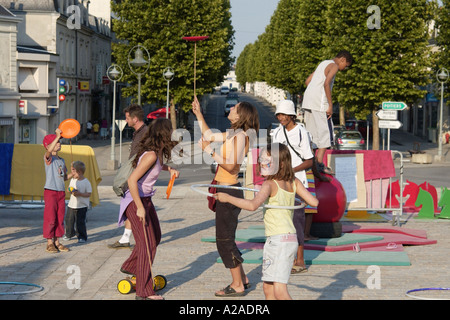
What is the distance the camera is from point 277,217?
23.8ft

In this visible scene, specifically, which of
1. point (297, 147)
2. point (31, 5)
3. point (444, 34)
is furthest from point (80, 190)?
point (31, 5)

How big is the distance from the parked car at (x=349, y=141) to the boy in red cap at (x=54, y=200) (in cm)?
3364

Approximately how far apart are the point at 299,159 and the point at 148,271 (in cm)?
273

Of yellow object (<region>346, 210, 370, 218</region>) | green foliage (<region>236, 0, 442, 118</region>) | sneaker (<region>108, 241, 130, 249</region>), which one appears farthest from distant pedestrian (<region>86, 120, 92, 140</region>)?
sneaker (<region>108, 241, 130, 249</region>)

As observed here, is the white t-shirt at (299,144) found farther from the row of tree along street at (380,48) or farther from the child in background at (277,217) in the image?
the row of tree along street at (380,48)

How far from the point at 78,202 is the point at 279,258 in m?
6.49

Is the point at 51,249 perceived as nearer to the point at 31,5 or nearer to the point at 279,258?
the point at 279,258

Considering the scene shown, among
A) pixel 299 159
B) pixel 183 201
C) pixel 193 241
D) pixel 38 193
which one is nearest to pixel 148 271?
pixel 299 159

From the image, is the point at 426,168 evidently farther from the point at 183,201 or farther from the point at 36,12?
the point at 36,12

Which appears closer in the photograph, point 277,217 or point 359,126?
point 277,217

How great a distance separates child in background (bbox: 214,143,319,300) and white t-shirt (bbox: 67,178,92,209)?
234 inches

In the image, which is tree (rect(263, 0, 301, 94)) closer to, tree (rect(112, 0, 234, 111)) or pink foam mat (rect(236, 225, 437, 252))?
tree (rect(112, 0, 234, 111))

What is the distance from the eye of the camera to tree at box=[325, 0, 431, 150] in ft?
136

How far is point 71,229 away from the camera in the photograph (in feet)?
42.9
